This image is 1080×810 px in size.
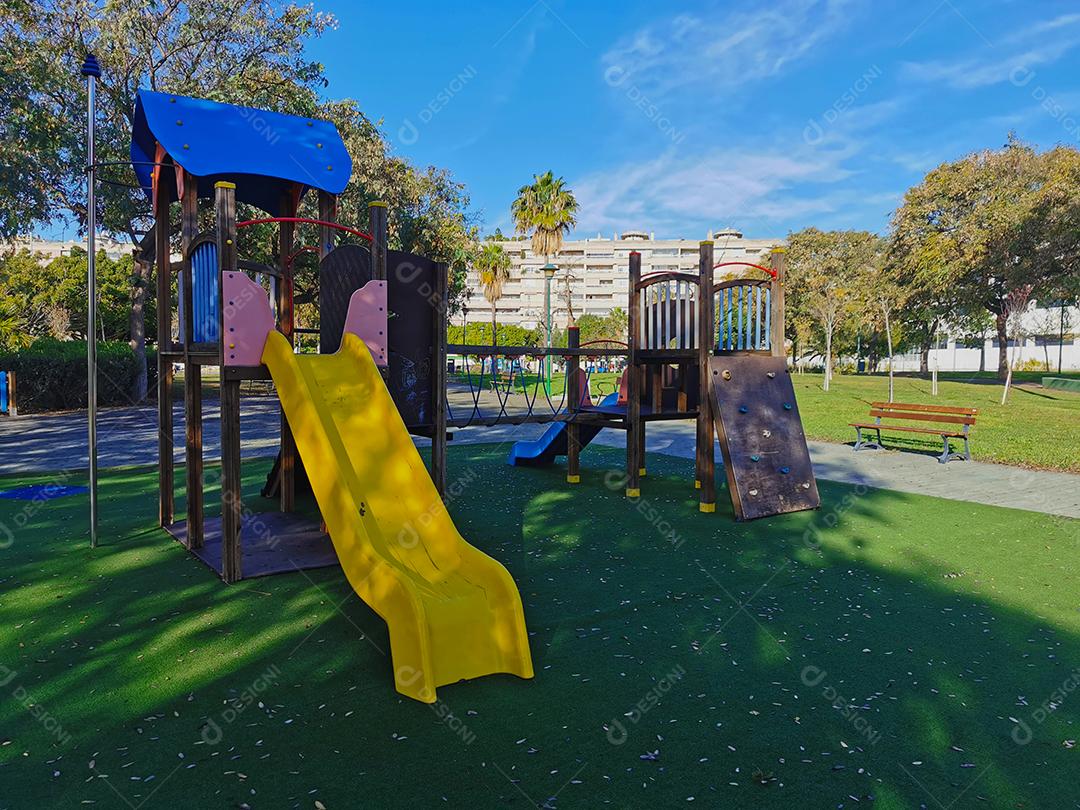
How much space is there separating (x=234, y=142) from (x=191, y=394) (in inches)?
89.2

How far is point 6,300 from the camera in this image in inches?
1228

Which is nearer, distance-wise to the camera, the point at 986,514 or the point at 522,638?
the point at 522,638

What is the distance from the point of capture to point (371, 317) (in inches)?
225

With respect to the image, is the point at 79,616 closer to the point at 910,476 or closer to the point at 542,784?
the point at 542,784

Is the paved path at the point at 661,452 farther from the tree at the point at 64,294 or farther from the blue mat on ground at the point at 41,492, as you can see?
the tree at the point at 64,294

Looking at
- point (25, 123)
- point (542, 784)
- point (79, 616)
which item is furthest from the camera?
point (25, 123)

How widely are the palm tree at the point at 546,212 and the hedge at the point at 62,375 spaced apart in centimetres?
3021

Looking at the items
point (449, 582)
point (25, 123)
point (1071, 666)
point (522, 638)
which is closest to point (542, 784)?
point (522, 638)

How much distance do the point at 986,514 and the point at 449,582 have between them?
6.61m

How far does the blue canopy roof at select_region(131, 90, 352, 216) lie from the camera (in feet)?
19.1

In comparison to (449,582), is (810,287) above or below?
above

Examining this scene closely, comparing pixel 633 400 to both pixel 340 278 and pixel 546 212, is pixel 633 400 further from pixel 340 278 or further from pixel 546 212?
pixel 546 212

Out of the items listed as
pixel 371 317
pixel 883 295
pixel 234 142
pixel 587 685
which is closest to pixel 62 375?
pixel 234 142

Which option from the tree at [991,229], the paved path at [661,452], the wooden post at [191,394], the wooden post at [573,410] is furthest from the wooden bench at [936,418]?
the tree at [991,229]
